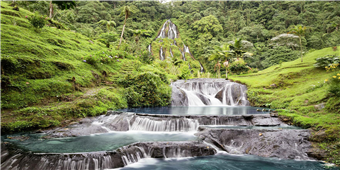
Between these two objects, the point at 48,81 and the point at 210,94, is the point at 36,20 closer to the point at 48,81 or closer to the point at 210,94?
the point at 48,81

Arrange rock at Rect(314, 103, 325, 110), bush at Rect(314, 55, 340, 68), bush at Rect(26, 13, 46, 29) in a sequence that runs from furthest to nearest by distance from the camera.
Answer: bush at Rect(314, 55, 340, 68), bush at Rect(26, 13, 46, 29), rock at Rect(314, 103, 325, 110)

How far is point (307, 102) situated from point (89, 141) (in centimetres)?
1149

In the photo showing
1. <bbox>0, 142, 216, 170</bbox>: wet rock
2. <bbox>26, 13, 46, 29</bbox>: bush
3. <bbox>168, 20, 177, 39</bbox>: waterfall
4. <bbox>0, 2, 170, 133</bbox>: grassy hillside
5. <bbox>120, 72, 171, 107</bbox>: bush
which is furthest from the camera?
<bbox>168, 20, 177, 39</bbox>: waterfall

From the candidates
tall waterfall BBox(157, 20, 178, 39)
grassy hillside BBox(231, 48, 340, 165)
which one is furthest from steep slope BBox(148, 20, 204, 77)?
grassy hillside BBox(231, 48, 340, 165)

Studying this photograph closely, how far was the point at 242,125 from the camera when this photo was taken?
26.3 ft

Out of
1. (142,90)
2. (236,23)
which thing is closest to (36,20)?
(142,90)

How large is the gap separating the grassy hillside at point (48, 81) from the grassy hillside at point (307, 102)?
8588mm

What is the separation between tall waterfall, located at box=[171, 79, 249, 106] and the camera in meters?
15.7

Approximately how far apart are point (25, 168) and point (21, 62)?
6323 mm

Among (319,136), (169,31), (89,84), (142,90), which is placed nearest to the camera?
(319,136)

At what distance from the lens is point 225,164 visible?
16.9 ft

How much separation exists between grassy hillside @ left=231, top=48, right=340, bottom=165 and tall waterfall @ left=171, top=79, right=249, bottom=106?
1.01 metres

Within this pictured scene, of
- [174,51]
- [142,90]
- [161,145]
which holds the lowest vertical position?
[161,145]

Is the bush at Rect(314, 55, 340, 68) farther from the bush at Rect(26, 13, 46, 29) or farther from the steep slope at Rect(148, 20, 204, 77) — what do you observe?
the steep slope at Rect(148, 20, 204, 77)
